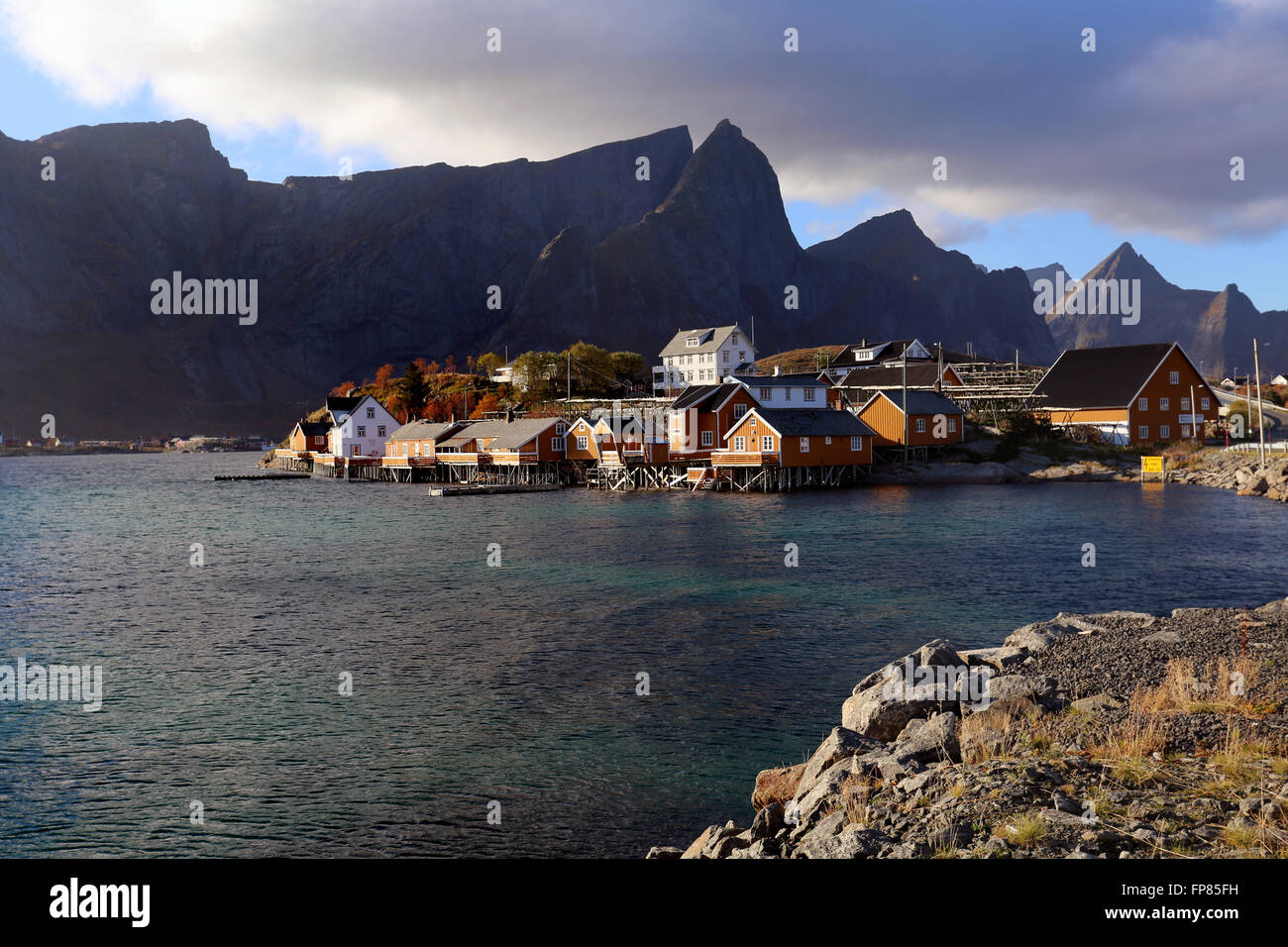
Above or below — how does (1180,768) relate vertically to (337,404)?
below

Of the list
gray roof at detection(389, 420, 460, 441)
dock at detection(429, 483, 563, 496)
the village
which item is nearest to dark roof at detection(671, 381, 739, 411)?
the village

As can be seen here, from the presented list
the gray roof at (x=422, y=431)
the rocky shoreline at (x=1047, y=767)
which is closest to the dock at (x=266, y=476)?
the gray roof at (x=422, y=431)

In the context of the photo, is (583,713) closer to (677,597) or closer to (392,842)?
(392,842)

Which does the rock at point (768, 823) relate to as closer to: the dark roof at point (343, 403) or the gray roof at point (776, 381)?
the gray roof at point (776, 381)

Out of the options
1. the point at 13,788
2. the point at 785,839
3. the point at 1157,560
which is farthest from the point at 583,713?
the point at 1157,560

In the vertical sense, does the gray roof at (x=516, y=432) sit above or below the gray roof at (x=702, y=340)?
below

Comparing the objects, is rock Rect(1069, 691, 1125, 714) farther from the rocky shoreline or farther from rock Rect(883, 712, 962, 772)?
rock Rect(883, 712, 962, 772)
